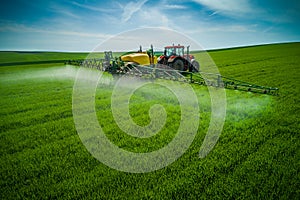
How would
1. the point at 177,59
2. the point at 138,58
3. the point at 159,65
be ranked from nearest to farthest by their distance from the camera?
the point at 177,59 < the point at 138,58 < the point at 159,65

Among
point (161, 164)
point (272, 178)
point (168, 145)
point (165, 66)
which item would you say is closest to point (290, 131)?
point (272, 178)

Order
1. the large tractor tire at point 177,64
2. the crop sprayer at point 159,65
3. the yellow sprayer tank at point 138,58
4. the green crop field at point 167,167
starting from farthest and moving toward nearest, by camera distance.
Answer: the yellow sprayer tank at point 138,58
the large tractor tire at point 177,64
the crop sprayer at point 159,65
the green crop field at point 167,167

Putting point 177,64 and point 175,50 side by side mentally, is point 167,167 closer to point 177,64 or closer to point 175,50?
point 177,64

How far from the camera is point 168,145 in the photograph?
390 centimetres

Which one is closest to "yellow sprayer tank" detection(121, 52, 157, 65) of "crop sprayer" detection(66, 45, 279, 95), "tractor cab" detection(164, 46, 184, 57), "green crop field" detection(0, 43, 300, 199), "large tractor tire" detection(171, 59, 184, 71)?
"crop sprayer" detection(66, 45, 279, 95)

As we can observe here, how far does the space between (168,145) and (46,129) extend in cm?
346

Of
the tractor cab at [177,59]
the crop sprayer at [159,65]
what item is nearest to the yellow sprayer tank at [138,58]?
the crop sprayer at [159,65]

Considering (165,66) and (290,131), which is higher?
(165,66)

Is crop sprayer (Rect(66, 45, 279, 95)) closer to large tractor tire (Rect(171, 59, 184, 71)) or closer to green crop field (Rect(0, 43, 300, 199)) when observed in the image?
large tractor tire (Rect(171, 59, 184, 71))

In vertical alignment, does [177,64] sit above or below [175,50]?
below

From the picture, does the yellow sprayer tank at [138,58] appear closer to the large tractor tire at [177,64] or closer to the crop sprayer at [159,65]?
the crop sprayer at [159,65]

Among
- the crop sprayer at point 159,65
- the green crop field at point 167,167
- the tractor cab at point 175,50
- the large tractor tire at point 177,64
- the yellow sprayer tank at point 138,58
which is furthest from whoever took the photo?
the tractor cab at point 175,50

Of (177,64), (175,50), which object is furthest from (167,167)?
(175,50)

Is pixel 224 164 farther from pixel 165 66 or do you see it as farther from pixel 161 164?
pixel 165 66
